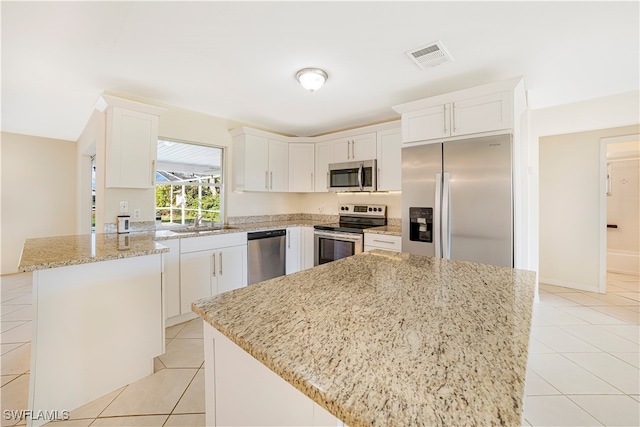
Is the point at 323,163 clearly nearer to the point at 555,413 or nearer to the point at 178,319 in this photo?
the point at 178,319

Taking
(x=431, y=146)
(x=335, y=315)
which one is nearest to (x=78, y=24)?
(x=335, y=315)

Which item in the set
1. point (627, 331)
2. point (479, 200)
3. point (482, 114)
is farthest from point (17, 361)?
point (627, 331)

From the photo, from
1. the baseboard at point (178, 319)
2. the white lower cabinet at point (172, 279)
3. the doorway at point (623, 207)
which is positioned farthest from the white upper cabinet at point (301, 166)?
the doorway at point (623, 207)

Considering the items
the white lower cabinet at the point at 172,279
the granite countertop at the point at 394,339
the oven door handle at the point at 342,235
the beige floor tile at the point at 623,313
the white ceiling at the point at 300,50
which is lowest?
the beige floor tile at the point at 623,313

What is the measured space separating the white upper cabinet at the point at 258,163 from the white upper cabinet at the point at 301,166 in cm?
11

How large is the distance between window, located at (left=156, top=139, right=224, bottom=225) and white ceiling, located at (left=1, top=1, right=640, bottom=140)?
633 millimetres

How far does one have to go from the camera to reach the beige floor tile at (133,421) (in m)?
1.54

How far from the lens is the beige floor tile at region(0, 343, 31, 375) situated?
1993 mm

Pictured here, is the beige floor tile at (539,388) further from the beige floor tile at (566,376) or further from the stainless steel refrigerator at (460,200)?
the stainless steel refrigerator at (460,200)

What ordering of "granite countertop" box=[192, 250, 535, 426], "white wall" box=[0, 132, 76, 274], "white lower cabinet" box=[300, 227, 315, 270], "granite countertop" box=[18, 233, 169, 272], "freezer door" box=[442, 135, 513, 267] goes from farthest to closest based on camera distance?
"white wall" box=[0, 132, 76, 274] < "white lower cabinet" box=[300, 227, 315, 270] < "freezer door" box=[442, 135, 513, 267] < "granite countertop" box=[18, 233, 169, 272] < "granite countertop" box=[192, 250, 535, 426]

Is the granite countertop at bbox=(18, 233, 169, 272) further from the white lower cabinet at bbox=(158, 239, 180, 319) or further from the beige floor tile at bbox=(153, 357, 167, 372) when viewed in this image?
the beige floor tile at bbox=(153, 357, 167, 372)

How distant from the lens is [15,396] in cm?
173

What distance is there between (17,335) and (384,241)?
371cm

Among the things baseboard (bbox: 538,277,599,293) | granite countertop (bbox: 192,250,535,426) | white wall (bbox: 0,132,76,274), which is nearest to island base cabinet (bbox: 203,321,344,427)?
granite countertop (bbox: 192,250,535,426)
